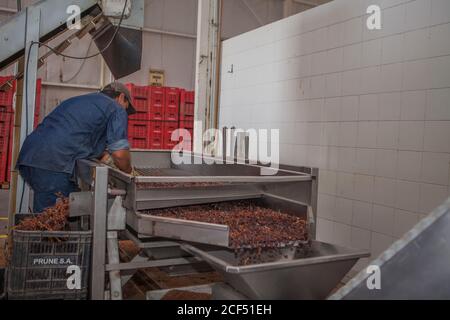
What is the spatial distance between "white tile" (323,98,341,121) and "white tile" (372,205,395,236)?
2.66 ft

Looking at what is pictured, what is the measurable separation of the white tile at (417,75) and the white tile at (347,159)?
637 millimetres

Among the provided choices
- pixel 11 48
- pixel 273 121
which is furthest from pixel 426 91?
pixel 11 48

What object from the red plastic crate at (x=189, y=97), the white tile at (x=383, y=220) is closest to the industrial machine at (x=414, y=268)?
the white tile at (x=383, y=220)

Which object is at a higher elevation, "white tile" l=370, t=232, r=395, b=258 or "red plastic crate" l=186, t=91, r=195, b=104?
"red plastic crate" l=186, t=91, r=195, b=104

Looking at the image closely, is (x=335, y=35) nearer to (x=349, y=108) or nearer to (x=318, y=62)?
(x=318, y=62)

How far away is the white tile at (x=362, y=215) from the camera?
3172 millimetres

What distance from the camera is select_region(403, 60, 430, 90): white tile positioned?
280 cm

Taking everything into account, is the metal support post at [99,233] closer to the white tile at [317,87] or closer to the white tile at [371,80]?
the white tile at [371,80]

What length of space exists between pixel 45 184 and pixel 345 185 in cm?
223

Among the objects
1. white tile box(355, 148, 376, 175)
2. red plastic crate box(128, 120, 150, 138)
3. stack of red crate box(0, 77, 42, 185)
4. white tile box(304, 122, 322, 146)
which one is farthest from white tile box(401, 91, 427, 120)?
stack of red crate box(0, 77, 42, 185)

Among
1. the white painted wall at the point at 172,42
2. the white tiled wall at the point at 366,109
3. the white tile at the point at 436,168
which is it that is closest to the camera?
the white tile at the point at 436,168

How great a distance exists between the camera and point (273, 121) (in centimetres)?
423

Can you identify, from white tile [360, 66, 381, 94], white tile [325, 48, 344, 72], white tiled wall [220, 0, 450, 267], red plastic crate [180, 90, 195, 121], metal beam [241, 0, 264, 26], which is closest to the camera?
white tiled wall [220, 0, 450, 267]

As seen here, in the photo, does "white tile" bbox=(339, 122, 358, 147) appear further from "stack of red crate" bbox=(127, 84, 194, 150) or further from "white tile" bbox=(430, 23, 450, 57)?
"stack of red crate" bbox=(127, 84, 194, 150)
